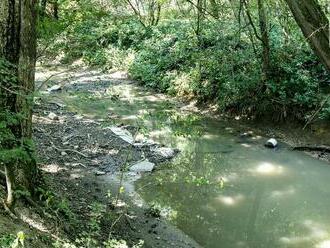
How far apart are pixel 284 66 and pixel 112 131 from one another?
4945 millimetres

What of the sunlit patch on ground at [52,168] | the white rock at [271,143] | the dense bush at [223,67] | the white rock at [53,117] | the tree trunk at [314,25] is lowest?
the white rock at [271,143]

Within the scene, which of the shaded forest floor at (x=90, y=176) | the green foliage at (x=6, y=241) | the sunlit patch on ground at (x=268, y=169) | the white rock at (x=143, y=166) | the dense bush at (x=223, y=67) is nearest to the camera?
the green foliage at (x=6, y=241)

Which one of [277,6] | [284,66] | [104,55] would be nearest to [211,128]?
[284,66]

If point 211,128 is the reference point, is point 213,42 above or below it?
above

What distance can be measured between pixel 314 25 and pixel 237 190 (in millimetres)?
5293

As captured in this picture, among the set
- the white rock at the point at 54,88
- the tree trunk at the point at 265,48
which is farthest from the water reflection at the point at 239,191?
the white rock at the point at 54,88

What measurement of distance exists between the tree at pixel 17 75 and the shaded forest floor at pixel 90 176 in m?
0.29

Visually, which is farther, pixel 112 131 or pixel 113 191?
pixel 112 131

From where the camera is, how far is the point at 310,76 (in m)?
11.3

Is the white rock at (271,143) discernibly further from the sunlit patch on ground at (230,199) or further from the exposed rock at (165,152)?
the sunlit patch on ground at (230,199)

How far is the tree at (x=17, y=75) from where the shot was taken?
3.97 metres

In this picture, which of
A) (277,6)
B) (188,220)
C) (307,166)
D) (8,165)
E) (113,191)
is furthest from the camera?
(277,6)

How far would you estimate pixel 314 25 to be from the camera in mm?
Answer: 2605

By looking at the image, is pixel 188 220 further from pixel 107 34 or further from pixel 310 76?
pixel 107 34
